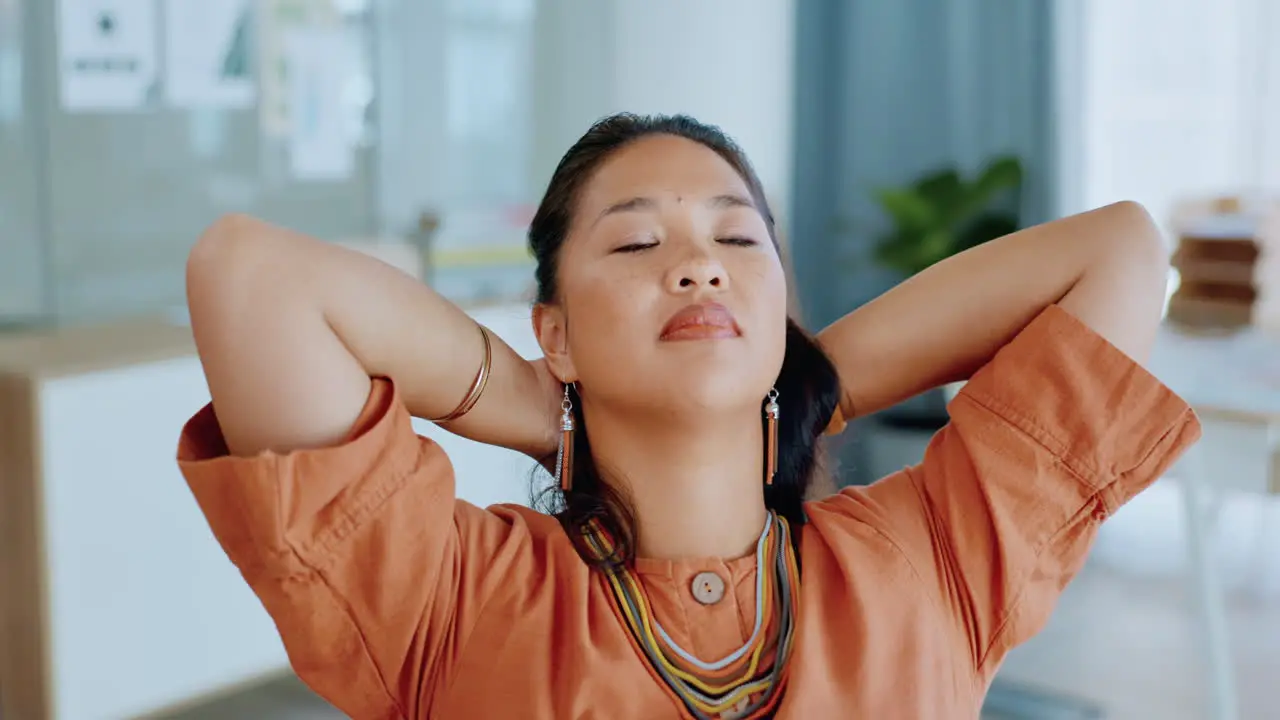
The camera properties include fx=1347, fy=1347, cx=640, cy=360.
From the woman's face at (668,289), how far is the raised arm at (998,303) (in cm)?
15

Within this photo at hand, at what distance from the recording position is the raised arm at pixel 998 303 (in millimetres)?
1150

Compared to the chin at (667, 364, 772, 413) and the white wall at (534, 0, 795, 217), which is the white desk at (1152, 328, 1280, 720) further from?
the white wall at (534, 0, 795, 217)

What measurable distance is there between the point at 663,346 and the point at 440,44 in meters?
2.57

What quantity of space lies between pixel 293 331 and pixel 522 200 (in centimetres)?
273

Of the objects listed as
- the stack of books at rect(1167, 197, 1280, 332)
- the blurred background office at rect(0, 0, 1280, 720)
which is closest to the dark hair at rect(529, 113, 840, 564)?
the blurred background office at rect(0, 0, 1280, 720)

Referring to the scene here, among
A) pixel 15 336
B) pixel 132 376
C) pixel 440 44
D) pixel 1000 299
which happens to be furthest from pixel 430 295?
pixel 440 44

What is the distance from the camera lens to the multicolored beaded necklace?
3.35 ft

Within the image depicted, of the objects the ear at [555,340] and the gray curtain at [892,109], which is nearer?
the ear at [555,340]

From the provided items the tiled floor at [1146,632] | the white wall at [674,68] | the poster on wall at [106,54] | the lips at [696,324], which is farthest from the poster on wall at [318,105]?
the lips at [696,324]

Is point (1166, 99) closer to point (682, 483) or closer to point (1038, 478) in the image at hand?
point (1038, 478)

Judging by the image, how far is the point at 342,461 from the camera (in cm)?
92

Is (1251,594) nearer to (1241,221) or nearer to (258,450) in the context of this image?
(1241,221)

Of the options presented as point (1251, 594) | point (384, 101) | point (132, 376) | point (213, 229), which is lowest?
point (1251, 594)

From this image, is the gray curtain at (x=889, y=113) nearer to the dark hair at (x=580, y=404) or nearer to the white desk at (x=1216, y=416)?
the white desk at (x=1216, y=416)
